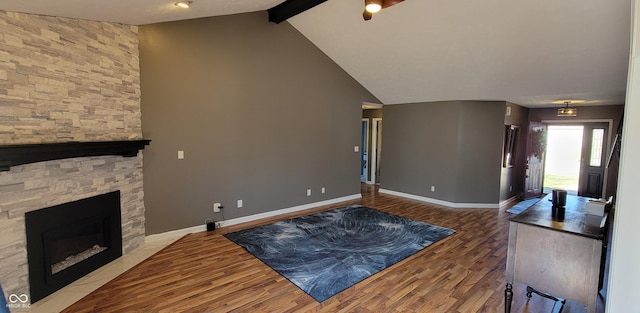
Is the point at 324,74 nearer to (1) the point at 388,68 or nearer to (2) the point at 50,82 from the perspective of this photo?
(1) the point at 388,68

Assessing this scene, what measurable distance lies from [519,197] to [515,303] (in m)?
5.43

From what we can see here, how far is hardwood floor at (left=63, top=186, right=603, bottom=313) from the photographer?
2545mm

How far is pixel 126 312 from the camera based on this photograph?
241 cm

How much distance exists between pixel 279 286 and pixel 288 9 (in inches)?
152

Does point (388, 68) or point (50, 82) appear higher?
point (388, 68)

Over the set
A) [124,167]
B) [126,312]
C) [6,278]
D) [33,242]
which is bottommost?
[126,312]

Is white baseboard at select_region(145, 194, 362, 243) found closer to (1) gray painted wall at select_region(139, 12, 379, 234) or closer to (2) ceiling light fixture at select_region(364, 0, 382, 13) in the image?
(1) gray painted wall at select_region(139, 12, 379, 234)

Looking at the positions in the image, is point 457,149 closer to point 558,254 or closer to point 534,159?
point 534,159

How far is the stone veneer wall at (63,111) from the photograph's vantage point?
239cm

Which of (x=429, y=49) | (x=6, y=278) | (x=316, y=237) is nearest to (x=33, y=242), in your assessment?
(x=6, y=278)

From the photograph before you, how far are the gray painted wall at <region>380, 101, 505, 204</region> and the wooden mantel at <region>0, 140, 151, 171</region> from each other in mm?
5380

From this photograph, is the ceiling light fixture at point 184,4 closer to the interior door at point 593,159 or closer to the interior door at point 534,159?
the interior door at point 534,159

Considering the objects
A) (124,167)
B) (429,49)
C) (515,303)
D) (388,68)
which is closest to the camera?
(515,303)

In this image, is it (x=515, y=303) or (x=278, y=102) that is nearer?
(x=515, y=303)
